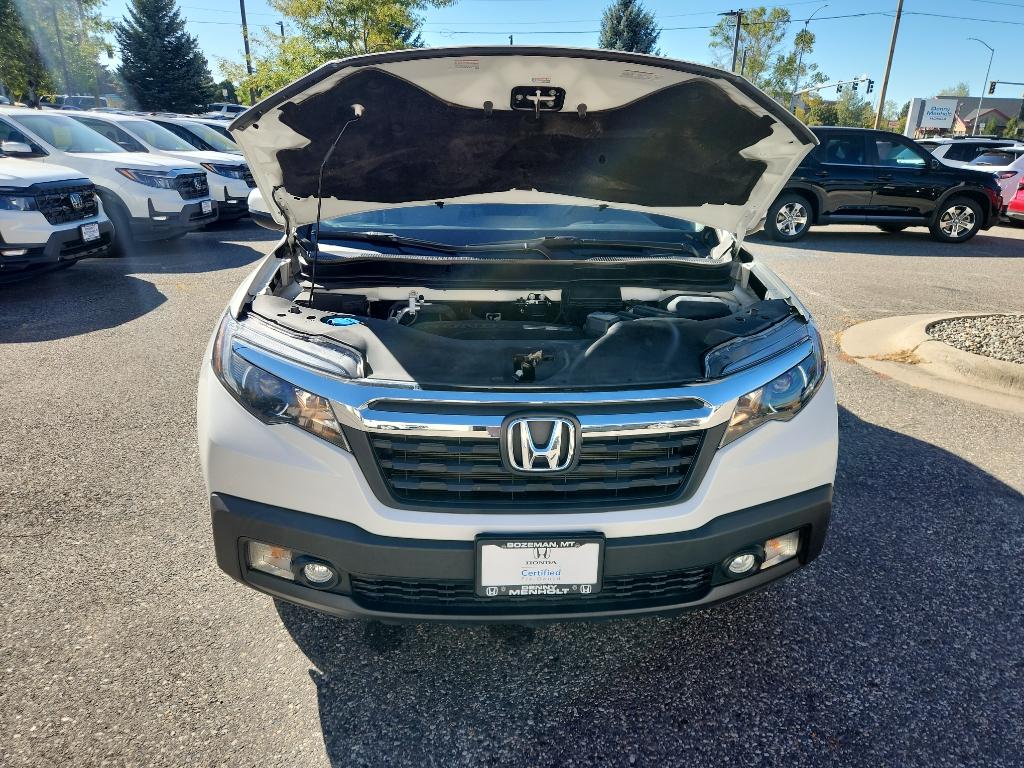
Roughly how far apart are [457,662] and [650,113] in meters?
2.11

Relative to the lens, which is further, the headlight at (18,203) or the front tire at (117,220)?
the front tire at (117,220)

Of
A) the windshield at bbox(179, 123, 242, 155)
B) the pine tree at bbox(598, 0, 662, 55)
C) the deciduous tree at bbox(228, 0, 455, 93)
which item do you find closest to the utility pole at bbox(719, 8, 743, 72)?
the pine tree at bbox(598, 0, 662, 55)

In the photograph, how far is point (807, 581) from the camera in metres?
2.63

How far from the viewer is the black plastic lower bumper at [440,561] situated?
180cm

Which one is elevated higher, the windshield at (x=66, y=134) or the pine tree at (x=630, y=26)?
the pine tree at (x=630, y=26)

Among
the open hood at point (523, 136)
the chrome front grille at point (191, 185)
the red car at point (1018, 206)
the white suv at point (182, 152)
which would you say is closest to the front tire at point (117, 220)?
the chrome front grille at point (191, 185)

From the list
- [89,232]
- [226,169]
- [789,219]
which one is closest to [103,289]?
[89,232]

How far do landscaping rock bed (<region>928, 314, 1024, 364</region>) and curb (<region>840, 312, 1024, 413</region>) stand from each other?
9 centimetres

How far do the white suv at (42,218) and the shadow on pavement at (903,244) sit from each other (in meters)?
9.68

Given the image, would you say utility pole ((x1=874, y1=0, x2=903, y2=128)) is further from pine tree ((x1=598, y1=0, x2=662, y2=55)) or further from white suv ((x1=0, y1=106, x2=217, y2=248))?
white suv ((x1=0, y1=106, x2=217, y2=248))

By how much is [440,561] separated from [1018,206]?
48.7 feet

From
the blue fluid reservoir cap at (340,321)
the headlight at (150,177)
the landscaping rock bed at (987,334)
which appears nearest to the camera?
the blue fluid reservoir cap at (340,321)

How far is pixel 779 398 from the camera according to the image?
2006 mm

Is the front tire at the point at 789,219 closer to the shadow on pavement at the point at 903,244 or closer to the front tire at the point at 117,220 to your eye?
the shadow on pavement at the point at 903,244
